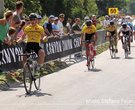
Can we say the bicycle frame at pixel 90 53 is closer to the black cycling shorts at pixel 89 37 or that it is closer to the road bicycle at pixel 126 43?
the black cycling shorts at pixel 89 37

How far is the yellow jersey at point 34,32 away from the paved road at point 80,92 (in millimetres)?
1358

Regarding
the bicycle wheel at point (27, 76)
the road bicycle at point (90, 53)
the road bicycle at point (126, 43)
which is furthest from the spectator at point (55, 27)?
the bicycle wheel at point (27, 76)

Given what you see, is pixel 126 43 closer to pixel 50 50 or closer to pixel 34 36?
pixel 50 50

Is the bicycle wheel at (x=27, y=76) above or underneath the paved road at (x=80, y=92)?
above

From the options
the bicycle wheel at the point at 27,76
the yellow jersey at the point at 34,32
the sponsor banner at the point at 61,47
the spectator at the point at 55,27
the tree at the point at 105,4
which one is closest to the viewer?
the bicycle wheel at the point at 27,76

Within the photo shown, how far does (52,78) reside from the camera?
51.9ft

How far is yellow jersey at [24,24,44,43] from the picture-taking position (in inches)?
536

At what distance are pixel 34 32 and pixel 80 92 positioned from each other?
216 centimetres

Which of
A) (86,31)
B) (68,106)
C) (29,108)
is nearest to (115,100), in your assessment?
(68,106)

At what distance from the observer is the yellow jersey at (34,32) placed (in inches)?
536

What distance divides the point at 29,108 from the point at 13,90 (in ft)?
9.48

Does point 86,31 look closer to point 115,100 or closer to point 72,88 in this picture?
point 72,88

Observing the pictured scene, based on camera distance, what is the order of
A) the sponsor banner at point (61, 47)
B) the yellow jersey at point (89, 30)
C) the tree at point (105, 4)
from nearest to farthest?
the sponsor banner at point (61, 47), the yellow jersey at point (89, 30), the tree at point (105, 4)

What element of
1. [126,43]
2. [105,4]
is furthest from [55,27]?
[105,4]
